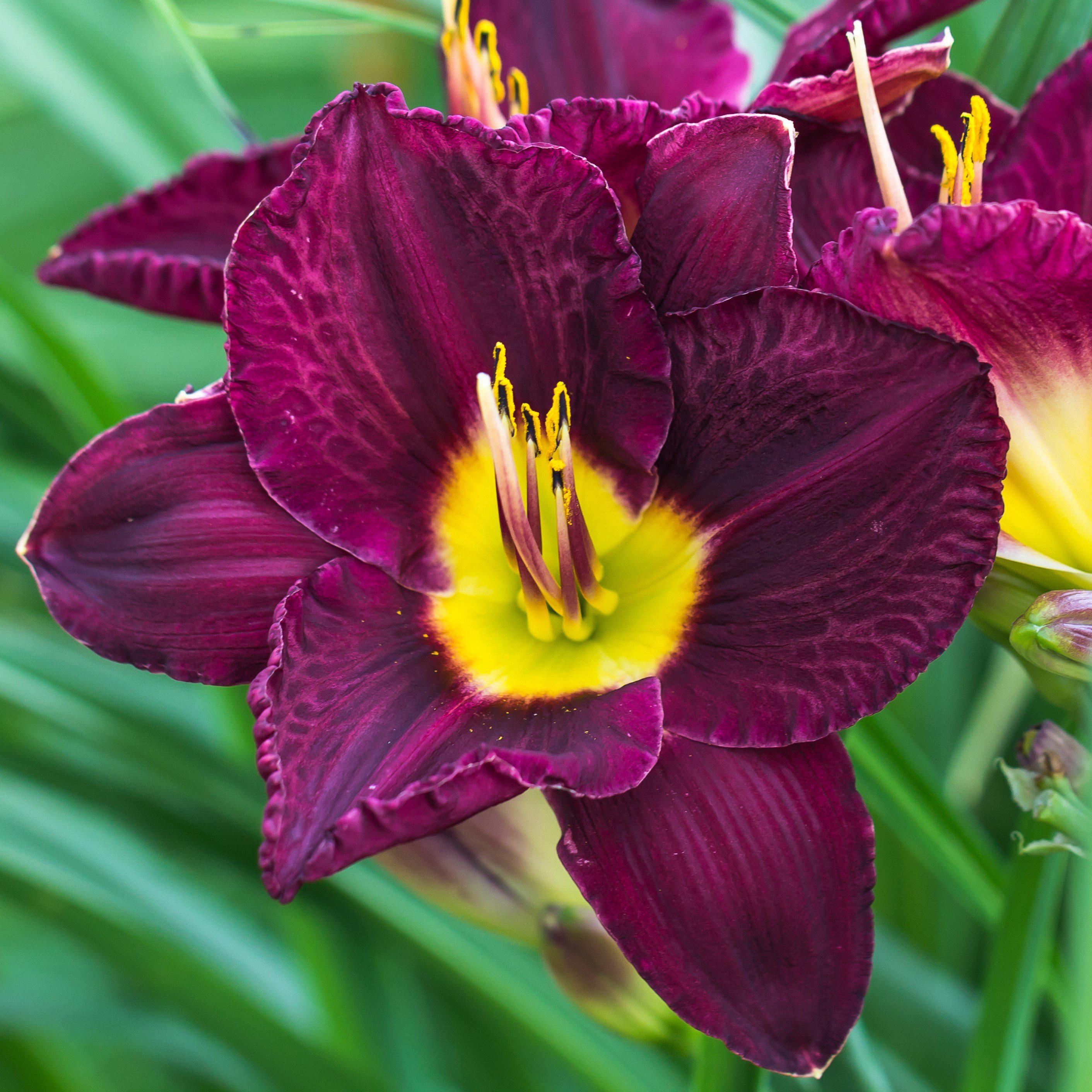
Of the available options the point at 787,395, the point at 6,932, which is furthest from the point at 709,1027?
the point at 6,932

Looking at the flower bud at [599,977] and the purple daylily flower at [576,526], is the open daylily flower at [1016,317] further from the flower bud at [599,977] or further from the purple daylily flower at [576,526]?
the flower bud at [599,977]

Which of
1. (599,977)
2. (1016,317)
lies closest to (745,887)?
(599,977)

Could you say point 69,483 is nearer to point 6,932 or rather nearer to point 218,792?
point 218,792

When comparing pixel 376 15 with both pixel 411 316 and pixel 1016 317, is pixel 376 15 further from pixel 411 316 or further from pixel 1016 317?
pixel 1016 317

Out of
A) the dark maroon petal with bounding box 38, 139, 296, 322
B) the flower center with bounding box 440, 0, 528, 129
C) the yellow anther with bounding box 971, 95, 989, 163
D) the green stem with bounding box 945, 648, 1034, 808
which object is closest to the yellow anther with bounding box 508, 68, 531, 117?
the flower center with bounding box 440, 0, 528, 129

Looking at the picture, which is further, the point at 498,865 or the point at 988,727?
the point at 988,727

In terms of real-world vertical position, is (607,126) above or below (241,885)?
above
